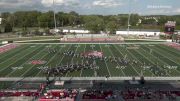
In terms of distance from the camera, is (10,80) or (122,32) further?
(122,32)

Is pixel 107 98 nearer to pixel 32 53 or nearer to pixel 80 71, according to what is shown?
pixel 80 71

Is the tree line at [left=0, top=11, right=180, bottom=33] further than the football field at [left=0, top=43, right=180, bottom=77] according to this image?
Yes

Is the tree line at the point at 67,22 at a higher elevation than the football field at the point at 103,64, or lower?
higher

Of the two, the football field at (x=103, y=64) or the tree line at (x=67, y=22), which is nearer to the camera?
the football field at (x=103, y=64)

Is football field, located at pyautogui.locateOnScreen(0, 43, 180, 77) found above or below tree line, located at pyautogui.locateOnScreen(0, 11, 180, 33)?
below

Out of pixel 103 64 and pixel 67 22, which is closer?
pixel 103 64

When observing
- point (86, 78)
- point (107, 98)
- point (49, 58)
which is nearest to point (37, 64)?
point (49, 58)

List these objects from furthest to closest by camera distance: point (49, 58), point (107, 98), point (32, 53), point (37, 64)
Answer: point (32, 53) < point (49, 58) < point (37, 64) < point (107, 98)

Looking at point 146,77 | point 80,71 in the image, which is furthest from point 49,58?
point 146,77

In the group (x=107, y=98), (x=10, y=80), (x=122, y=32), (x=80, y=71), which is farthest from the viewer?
(x=122, y=32)

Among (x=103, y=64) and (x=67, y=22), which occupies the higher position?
(x=67, y=22)
